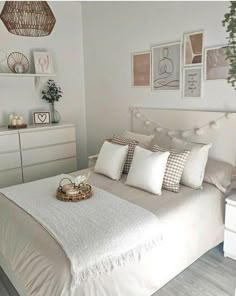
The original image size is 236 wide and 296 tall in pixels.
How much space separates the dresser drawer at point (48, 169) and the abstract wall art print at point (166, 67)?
1558mm

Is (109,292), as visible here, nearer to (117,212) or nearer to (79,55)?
(117,212)

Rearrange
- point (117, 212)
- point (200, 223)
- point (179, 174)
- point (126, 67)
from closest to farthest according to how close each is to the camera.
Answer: point (117, 212) < point (200, 223) < point (179, 174) < point (126, 67)

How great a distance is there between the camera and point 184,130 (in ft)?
9.23

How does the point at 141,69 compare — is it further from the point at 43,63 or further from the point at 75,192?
Answer: the point at 75,192

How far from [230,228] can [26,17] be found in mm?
2231

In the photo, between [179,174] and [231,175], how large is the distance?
0.51 meters

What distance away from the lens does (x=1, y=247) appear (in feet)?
6.21

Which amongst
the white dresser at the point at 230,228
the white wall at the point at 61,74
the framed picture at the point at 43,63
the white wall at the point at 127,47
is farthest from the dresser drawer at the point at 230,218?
the framed picture at the point at 43,63

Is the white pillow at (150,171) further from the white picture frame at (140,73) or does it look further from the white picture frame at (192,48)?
the white picture frame at (140,73)

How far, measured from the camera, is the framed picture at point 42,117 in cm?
365

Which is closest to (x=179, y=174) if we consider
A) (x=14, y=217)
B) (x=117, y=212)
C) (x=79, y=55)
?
(x=117, y=212)

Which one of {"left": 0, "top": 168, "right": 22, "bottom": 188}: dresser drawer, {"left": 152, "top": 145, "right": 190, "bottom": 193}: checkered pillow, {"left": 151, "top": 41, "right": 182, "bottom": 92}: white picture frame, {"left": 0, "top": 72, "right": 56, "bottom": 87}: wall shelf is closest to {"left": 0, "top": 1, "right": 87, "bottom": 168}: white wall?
{"left": 0, "top": 72, "right": 56, "bottom": 87}: wall shelf

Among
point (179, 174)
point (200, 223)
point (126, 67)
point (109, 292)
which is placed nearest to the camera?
point (109, 292)

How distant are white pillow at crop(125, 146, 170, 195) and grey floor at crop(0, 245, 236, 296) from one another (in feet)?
2.19
